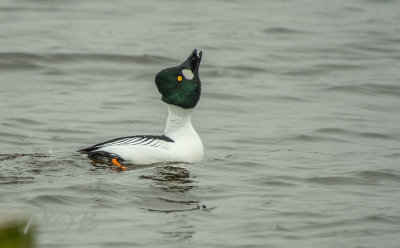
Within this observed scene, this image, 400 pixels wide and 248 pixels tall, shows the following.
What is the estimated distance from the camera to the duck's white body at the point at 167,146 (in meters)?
8.49

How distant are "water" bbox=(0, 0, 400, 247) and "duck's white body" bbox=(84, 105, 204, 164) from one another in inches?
5.7

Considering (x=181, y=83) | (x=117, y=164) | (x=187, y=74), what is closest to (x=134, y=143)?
(x=117, y=164)

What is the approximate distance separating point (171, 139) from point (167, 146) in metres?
0.19

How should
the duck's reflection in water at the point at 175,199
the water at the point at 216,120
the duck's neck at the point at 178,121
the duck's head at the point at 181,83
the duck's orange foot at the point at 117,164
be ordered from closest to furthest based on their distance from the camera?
1. the duck's reflection in water at the point at 175,199
2. the water at the point at 216,120
3. the duck's orange foot at the point at 117,164
4. the duck's head at the point at 181,83
5. the duck's neck at the point at 178,121

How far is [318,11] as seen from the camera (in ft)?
64.0

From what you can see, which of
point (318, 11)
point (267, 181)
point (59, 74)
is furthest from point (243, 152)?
point (318, 11)

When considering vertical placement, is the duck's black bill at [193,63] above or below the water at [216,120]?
above

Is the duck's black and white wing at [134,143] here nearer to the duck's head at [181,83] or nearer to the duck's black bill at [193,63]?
the duck's head at [181,83]

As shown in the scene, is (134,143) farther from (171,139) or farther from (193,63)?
(193,63)

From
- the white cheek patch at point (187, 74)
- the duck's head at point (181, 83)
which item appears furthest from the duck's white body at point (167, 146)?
the white cheek patch at point (187, 74)

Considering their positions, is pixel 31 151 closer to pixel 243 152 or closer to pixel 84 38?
pixel 243 152

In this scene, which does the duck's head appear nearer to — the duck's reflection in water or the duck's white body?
the duck's white body

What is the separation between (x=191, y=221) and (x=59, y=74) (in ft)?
26.4

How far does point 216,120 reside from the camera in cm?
1195
